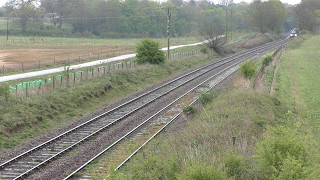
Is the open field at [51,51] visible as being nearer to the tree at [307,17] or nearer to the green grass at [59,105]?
the green grass at [59,105]

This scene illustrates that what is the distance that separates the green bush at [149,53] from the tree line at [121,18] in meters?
59.0

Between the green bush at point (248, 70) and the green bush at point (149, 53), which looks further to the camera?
the green bush at point (149, 53)

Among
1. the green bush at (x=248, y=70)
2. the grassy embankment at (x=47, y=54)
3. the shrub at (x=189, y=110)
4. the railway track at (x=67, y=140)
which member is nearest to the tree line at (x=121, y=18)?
the grassy embankment at (x=47, y=54)

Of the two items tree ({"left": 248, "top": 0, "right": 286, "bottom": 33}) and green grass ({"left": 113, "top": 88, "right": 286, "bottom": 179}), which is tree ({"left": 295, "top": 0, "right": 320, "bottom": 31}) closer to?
tree ({"left": 248, "top": 0, "right": 286, "bottom": 33})

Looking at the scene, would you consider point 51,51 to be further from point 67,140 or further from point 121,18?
point 121,18

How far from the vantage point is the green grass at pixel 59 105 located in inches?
813

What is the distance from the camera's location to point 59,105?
83.3 feet

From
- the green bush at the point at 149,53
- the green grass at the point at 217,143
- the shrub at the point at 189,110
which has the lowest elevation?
the shrub at the point at 189,110

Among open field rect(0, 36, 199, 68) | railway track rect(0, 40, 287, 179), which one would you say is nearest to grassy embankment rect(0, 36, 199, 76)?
open field rect(0, 36, 199, 68)

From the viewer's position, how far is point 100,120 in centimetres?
2314

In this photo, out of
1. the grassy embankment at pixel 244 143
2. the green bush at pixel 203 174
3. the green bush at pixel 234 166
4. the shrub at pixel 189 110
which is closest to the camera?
the green bush at pixel 203 174

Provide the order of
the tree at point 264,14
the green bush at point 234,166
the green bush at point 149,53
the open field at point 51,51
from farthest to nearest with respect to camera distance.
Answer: the tree at point 264,14 → the open field at point 51,51 → the green bush at point 149,53 → the green bush at point 234,166

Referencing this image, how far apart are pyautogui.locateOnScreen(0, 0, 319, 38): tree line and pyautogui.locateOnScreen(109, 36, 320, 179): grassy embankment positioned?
7997 centimetres

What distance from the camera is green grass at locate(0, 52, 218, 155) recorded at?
20.7 m
